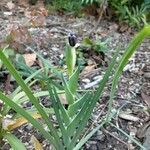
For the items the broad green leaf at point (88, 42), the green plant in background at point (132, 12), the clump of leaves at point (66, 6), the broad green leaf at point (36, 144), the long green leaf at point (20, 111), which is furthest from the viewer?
the clump of leaves at point (66, 6)

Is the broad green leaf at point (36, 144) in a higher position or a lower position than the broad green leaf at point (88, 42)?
lower

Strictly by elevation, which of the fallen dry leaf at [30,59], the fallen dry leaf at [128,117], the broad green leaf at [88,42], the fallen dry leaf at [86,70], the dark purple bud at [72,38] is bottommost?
the fallen dry leaf at [128,117]

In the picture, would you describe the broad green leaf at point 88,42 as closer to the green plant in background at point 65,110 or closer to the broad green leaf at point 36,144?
the green plant in background at point 65,110

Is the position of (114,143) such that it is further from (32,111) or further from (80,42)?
(80,42)

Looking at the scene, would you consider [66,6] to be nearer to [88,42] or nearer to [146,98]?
[88,42]

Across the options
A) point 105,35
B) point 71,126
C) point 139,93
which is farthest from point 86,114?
point 105,35

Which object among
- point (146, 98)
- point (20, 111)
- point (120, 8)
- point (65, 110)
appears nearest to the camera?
point (20, 111)

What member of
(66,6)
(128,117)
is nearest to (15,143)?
(128,117)

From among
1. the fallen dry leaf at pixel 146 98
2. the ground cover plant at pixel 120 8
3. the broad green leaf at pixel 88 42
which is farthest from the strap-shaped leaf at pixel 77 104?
the ground cover plant at pixel 120 8
